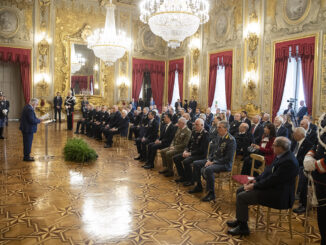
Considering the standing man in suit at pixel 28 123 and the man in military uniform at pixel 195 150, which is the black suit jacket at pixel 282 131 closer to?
the man in military uniform at pixel 195 150

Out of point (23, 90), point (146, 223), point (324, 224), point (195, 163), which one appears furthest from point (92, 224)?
point (23, 90)

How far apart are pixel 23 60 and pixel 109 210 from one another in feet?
40.0

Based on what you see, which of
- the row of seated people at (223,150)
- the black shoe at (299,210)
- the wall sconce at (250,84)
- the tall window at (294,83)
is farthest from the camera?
the wall sconce at (250,84)

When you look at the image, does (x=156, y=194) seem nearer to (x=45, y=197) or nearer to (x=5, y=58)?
(x=45, y=197)

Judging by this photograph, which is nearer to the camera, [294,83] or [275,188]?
[275,188]

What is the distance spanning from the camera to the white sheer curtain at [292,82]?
33.6ft

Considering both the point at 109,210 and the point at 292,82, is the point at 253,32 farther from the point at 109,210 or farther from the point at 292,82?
the point at 109,210

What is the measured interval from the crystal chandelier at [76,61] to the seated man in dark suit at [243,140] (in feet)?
37.6

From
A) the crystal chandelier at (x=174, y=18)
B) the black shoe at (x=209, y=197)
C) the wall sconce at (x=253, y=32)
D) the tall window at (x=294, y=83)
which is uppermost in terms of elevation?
the wall sconce at (x=253, y=32)

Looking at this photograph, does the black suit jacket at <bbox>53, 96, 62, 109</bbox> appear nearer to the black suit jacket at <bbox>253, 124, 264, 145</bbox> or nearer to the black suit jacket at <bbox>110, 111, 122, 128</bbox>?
the black suit jacket at <bbox>110, 111, 122, 128</bbox>

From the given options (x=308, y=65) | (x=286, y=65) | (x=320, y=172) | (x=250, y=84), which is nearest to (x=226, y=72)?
(x=250, y=84)

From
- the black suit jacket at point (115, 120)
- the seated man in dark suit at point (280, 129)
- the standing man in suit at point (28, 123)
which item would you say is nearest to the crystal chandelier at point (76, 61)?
the black suit jacket at point (115, 120)

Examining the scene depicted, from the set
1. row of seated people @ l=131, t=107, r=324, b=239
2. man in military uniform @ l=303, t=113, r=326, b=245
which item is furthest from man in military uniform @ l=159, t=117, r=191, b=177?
man in military uniform @ l=303, t=113, r=326, b=245

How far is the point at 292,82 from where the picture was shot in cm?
1048
